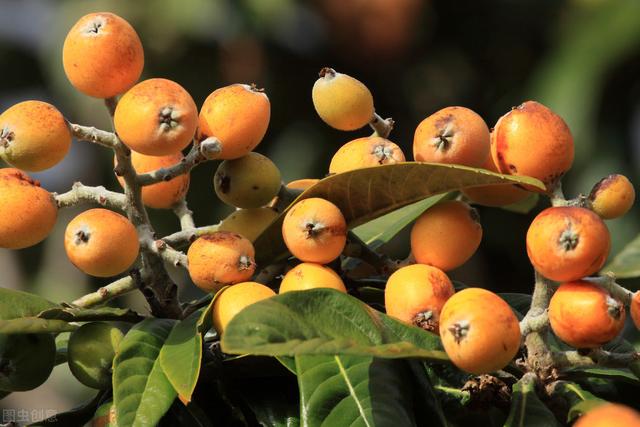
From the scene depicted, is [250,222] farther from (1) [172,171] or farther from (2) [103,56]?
(2) [103,56]

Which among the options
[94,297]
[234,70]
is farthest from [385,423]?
[234,70]

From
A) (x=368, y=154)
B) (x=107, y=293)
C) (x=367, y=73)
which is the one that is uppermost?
(x=368, y=154)

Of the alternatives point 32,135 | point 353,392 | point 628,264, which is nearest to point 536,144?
point 353,392

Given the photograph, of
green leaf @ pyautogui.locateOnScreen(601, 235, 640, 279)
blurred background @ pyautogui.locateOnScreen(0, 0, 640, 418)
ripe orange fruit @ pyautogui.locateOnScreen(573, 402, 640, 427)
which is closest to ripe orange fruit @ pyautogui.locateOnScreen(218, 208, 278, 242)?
ripe orange fruit @ pyautogui.locateOnScreen(573, 402, 640, 427)

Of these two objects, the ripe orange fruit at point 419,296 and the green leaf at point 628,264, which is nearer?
the ripe orange fruit at point 419,296

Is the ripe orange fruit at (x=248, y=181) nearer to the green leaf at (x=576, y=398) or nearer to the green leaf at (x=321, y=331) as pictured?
the green leaf at (x=321, y=331)

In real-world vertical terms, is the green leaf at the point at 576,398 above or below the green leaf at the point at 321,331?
below

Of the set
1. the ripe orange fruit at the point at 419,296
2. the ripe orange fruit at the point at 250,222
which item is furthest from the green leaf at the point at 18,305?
the ripe orange fruit at the point at 419,296
